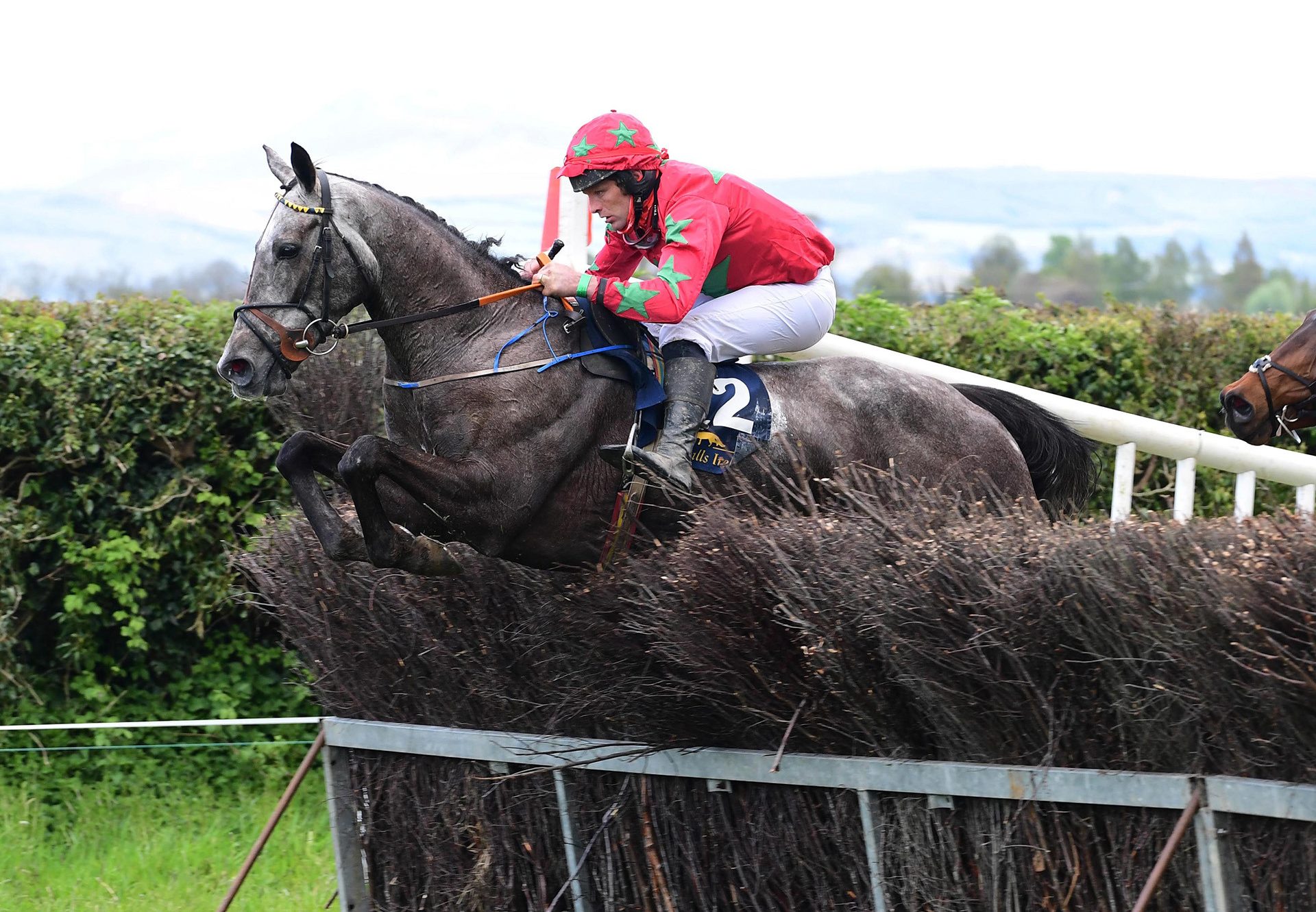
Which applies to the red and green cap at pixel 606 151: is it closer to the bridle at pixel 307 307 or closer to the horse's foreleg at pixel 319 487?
the bridle at pixel 307 307

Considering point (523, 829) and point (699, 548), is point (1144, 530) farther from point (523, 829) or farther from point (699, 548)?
point (523, 829)

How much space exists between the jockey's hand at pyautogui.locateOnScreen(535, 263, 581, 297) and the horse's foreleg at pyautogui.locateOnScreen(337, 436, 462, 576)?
25.0 inches

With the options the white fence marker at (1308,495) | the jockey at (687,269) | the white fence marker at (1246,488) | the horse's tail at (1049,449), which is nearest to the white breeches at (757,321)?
the jockey at (687,269)

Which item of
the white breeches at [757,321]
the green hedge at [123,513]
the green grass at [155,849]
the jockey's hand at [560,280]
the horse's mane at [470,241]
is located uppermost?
the horse's mane at [470,241]

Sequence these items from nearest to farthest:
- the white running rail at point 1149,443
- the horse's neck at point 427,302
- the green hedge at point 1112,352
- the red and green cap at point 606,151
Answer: the red and green cap at point 606,151 → the horse's neck at point 427,302 → the white running rail at point 1149,443 → the green hedge at point 1112,352

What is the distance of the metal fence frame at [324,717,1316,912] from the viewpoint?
2.84 m

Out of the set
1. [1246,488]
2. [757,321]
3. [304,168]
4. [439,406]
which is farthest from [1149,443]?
[304,168]

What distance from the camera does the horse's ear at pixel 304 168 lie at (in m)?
4.19

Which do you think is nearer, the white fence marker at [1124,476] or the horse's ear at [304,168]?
the horse's ear at [304,168]

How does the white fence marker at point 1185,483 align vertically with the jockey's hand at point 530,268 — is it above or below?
below

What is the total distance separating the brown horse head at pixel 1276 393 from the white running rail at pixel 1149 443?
0.34 m

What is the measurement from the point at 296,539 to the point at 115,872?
201 centimetres

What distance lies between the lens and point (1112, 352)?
747 centimetres

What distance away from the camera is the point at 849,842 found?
11.5 ft
